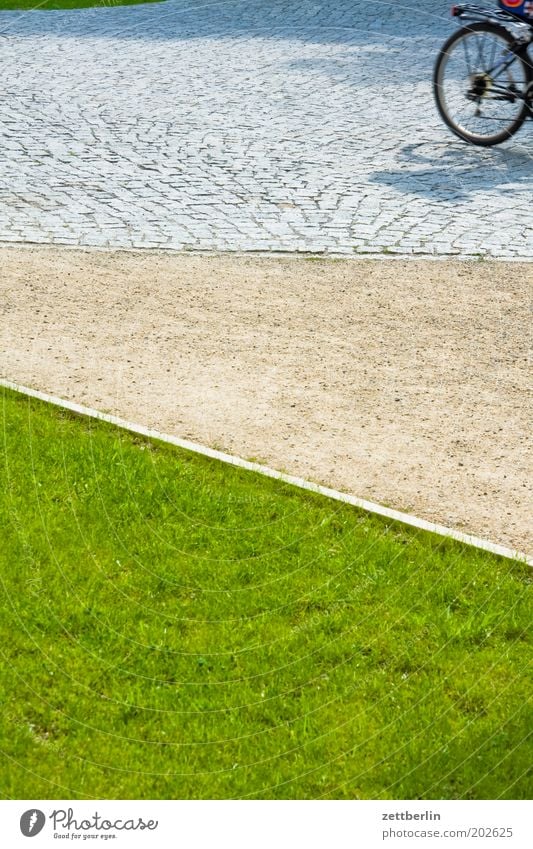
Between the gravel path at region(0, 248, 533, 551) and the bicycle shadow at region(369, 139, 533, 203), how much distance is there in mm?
1938

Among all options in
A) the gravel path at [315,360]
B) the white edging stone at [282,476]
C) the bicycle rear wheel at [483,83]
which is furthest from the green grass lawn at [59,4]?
the white edging stone at [282,476]

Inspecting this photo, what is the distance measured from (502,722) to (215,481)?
2007 mm

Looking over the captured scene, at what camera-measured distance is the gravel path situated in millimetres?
6016

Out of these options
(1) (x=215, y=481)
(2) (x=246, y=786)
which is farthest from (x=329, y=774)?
(1) (x=215, y=481)

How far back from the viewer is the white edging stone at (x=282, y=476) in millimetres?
5301

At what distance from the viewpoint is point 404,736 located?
4164mm

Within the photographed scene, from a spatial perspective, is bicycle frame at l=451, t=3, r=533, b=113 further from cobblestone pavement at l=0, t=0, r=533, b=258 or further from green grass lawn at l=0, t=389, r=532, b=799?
green grass lawn at l=0, t=389, r=532, b=799

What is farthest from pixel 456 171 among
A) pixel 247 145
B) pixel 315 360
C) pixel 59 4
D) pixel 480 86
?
pixel 59 4

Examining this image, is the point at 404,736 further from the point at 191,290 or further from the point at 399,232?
the point at 399,232

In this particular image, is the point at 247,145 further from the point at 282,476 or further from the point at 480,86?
the point at 282,476

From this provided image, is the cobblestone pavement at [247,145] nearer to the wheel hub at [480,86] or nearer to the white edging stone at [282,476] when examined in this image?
the wheel hub at [480,86]

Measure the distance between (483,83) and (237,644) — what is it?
8.09 m

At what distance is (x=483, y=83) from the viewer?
447 inches

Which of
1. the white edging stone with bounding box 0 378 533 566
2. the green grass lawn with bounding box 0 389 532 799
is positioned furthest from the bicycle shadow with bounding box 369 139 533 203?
the green grass lawn with bounding box 0 389 532 799
